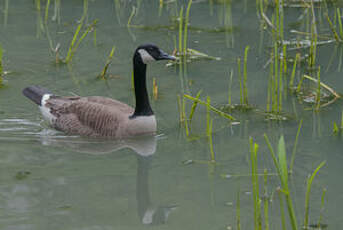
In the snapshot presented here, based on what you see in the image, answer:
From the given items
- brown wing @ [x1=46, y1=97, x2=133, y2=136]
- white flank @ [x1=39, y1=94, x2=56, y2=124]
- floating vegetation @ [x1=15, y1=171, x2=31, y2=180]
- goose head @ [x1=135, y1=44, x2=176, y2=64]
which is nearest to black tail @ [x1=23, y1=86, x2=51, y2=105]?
white flank @ [x1=39, y1=94, x2=56, y2=124]

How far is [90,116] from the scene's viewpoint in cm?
803

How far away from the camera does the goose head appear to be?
786 cm

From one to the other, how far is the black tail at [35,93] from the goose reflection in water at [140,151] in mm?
687

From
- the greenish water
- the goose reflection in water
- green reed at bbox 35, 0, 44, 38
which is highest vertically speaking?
green reed at bbox 35, 0, 44, 38

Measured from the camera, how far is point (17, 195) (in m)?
6.07

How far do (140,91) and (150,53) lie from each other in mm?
478

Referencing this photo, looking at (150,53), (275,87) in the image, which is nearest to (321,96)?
(275,87)

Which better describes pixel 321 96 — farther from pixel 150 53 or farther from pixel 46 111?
pixel 46 111

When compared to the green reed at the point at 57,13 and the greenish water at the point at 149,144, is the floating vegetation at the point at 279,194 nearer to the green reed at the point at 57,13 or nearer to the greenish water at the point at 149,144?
the greenish water at the point at 149,144

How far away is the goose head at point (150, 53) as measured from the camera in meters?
7.86

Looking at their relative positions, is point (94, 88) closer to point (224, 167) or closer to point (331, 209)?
point (224, 167)

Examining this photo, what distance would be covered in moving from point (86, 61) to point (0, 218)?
499 centimetres

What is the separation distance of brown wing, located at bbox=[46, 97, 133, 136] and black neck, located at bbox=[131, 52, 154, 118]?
0.20 metres

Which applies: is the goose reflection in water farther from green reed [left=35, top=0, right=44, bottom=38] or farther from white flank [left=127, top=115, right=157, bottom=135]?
green reed [left=35, top=0, right=44, bottom=38]
